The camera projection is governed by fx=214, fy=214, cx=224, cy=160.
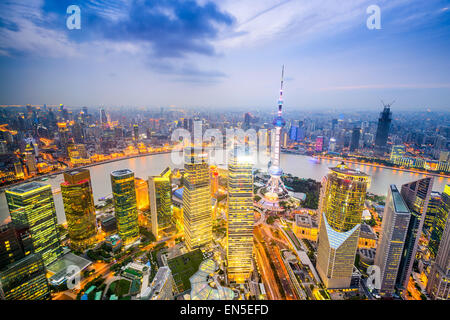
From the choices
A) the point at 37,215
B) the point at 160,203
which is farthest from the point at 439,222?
the point at 37,215

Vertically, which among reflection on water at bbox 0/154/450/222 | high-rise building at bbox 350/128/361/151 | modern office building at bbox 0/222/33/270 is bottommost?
reflection on water at bbox 0/154/450/222

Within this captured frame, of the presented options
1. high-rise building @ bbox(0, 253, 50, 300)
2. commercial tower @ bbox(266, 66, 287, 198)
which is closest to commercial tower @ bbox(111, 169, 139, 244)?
high-rise building @ bbox(0, 253, 50, 300)

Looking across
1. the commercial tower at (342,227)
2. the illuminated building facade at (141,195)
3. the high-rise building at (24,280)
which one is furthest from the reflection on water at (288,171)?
the commercial tower at (342,227)

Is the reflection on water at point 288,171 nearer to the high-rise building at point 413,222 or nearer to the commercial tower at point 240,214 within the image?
the high-rise building at point 413,222

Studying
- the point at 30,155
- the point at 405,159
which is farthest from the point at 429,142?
the point at 30,155

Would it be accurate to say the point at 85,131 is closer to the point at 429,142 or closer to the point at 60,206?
the point at 60,206

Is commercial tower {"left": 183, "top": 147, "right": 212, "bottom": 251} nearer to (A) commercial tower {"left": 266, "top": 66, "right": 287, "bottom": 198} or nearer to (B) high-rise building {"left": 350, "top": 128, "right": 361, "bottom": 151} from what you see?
(A) commercial tower {"left": 266, "top": 66, "right": 287, "bottom": 198}
